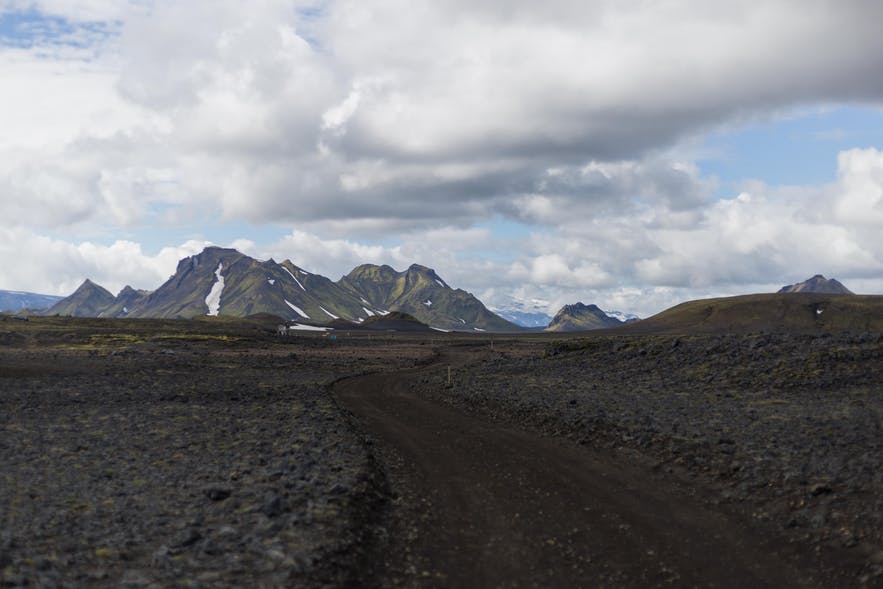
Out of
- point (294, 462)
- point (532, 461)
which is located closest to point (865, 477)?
point (532, 461)

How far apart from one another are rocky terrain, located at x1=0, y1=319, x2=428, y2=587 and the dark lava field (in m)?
0.07

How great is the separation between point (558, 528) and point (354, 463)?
305 inches

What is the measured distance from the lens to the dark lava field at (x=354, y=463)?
12.3 meters

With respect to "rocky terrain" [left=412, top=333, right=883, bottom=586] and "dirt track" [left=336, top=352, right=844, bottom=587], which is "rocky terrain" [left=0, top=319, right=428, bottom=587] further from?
"rocky terrain" [left=412, top=333, right=883, bottom=586]

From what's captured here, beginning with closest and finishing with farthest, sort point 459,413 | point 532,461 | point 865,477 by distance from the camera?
1. point 865,477
2. point 532,461
3. point 459,413

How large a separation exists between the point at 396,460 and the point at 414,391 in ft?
80.8

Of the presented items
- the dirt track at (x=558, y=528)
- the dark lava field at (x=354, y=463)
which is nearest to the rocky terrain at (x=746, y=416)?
the dark lava field at (x=354, y=463)

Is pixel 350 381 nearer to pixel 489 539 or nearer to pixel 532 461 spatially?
pixel 532 461

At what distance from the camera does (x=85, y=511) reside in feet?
48.3

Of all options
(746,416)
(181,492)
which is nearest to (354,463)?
(181,492)

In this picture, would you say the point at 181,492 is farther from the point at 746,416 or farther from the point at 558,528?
the point at 746,416

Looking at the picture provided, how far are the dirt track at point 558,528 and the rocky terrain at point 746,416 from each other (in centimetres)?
121

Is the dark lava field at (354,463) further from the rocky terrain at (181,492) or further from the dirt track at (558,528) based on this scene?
the dirt track at (558,528)

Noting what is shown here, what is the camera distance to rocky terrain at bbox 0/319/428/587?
37.8 feet
